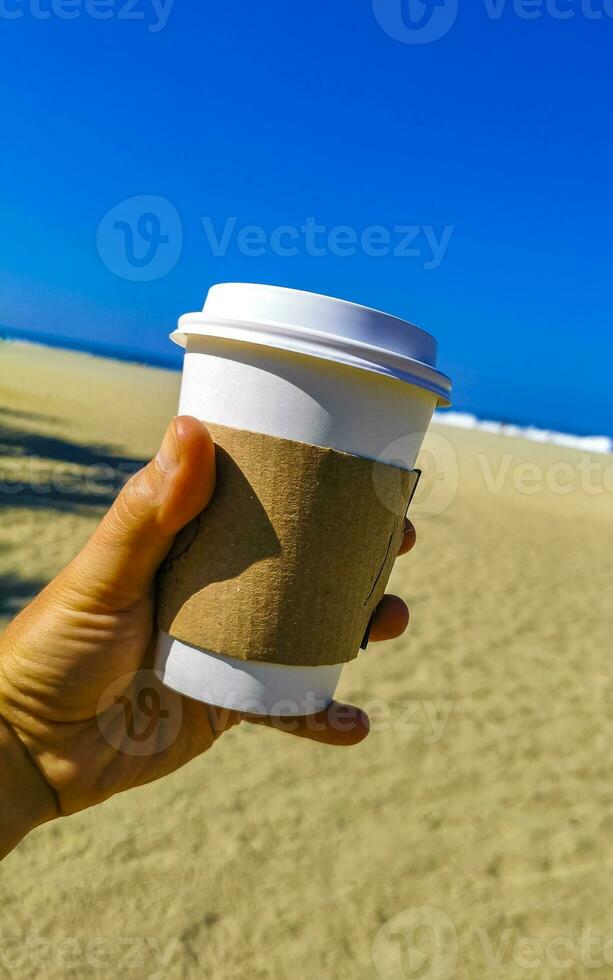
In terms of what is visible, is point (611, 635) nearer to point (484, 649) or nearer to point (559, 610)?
point (559, 610)

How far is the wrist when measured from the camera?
1.95 meters

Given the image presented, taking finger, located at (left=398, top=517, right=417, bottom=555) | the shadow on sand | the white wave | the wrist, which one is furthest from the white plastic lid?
the white wave

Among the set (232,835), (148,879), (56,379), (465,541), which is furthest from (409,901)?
(56,379)

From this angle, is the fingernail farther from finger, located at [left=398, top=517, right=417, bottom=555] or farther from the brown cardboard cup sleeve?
finger, located at [left=398, top=517, right=417, bottom=555]

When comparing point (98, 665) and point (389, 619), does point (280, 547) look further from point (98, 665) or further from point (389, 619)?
point (389, 619)

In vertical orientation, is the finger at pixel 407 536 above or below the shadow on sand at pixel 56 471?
above

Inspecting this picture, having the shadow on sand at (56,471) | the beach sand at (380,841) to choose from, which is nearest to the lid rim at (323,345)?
the beach sand at (380,841)

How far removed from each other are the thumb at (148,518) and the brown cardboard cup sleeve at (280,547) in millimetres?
49

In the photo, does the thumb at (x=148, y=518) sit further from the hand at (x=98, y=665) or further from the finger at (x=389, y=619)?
the finger at (x=389, y=619)

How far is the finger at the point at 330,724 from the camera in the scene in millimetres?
2051

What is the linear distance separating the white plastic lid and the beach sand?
284 centimetres

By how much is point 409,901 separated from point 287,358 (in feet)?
10.3

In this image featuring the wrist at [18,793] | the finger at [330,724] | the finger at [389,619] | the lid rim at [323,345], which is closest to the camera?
the lid rim at [323,345]

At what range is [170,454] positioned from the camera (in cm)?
159
